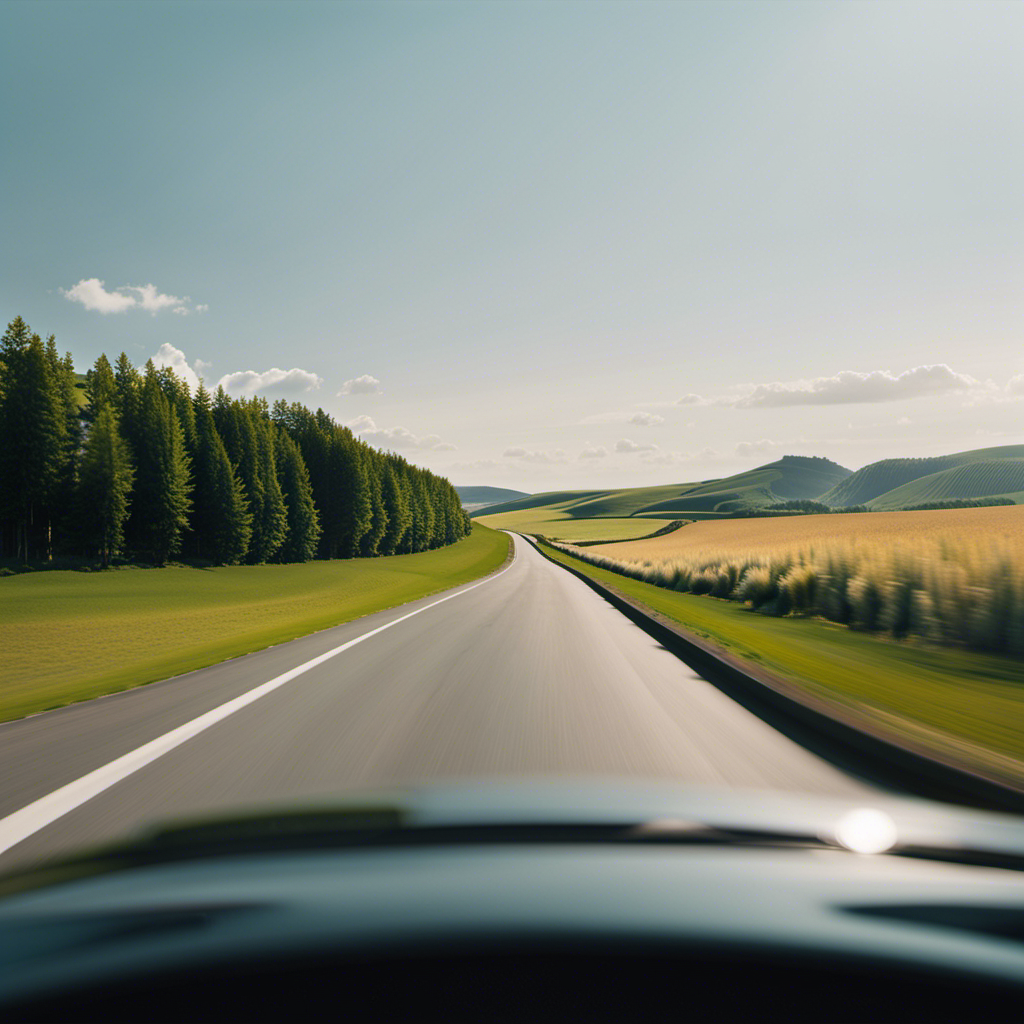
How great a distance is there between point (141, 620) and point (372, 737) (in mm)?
20426

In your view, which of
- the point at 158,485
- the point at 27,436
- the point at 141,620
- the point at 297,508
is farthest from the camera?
the point at 297,508

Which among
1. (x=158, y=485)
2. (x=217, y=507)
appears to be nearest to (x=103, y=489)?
(x=158, y=485)

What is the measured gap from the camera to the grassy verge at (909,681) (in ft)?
15.9

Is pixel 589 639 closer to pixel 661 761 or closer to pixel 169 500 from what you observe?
pixel 661 761

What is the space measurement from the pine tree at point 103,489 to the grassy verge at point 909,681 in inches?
2050

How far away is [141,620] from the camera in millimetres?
21953

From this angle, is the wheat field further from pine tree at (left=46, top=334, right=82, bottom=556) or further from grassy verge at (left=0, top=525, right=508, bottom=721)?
pine tree at (left=46, top=334, right=82, bottom=556)

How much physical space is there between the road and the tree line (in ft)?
169

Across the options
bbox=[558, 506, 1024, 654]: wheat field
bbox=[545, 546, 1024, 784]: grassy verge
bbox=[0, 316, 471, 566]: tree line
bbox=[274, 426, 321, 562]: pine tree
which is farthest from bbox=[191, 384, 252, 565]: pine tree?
bbox=[545, 546, 1024, 784]: grassy verge

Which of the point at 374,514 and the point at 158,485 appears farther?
the point at 374,514

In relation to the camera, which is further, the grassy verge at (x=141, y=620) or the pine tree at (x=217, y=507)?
the pine tree at (x=217, y=507)

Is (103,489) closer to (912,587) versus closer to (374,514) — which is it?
(374,514)

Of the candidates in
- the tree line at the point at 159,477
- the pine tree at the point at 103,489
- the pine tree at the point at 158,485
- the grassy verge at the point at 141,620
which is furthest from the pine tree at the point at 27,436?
the grassy verge at the point at 141,620

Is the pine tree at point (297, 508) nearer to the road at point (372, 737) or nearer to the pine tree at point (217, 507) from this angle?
the pine tree at point (217, 507)
